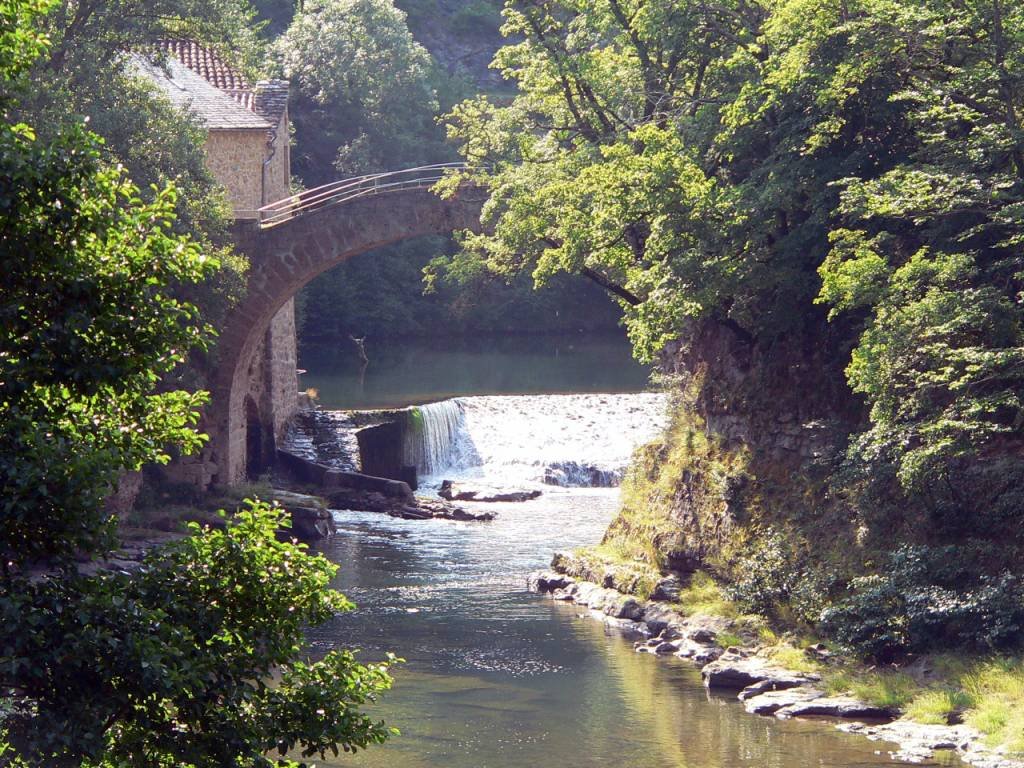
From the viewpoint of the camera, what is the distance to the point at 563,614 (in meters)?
20.2

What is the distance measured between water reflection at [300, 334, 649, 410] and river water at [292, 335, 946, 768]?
1254 cm

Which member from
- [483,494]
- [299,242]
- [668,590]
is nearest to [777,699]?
[668,590]

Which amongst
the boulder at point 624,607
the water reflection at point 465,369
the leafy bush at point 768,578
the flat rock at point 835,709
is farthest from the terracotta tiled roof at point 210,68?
the flat rock at point 835,709

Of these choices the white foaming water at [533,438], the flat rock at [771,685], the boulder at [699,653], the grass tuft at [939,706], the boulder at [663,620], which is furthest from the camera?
the white foaming water at [533,438]

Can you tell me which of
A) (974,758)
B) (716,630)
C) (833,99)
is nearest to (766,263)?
(833,99)

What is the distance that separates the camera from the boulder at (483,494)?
2981cm

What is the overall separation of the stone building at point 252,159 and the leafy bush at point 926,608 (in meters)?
16.2

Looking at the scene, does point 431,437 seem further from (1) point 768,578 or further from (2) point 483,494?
(1) point 768,578

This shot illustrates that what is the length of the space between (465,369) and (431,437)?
622 inches

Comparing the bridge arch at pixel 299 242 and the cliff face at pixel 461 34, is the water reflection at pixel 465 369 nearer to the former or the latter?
the bridge arch at pixel 299 242

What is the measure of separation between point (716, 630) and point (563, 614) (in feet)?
8.95

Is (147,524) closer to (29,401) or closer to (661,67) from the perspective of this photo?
(661,67)

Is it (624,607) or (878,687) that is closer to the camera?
(878,687)

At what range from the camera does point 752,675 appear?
16.4 meters
